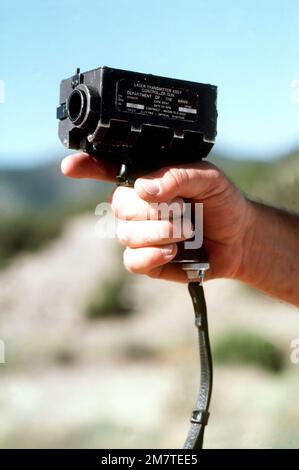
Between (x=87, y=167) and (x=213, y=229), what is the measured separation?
37cm

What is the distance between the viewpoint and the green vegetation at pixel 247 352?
13258mm

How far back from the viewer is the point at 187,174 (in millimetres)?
1958

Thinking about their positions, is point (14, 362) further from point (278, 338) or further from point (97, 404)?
point (278, 338)

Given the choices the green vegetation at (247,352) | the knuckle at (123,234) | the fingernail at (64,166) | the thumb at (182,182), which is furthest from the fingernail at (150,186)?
the green vegetation at (247,352)

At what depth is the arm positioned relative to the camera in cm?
195

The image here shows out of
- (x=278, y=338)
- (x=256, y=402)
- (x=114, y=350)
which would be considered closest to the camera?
(x=256, y=402)

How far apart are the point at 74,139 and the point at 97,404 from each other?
1200 centimetres

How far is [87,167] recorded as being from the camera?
209 centimetres

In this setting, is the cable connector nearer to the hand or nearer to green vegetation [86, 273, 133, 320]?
the hand

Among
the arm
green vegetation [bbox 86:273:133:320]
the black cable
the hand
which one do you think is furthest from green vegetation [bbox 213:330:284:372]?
the black cable

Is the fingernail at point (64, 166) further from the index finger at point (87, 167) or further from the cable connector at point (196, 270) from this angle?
the cable connector at point (196, 270)

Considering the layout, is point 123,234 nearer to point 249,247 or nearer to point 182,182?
point 182,182

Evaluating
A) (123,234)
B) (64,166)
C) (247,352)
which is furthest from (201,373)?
(247,352)
